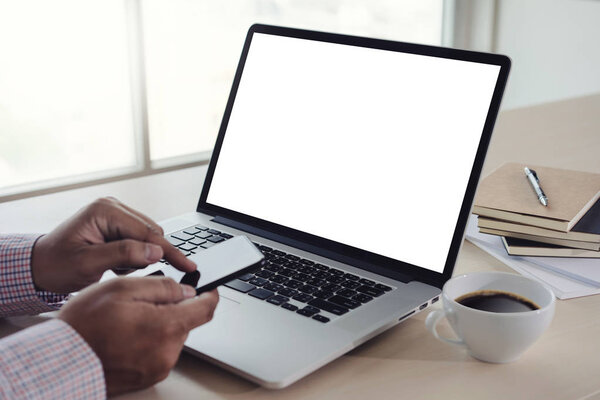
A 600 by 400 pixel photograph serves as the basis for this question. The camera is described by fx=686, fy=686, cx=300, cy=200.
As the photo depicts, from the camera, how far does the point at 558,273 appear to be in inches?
35.8

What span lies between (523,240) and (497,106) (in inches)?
9.6

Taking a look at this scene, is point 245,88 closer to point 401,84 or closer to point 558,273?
point 401,84

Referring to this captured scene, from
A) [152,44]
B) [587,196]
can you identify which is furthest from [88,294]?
[152,44]

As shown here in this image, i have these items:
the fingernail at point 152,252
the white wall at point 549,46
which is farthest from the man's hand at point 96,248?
the white wall at point 549,46

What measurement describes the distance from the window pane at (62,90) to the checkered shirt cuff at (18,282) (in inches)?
92.8

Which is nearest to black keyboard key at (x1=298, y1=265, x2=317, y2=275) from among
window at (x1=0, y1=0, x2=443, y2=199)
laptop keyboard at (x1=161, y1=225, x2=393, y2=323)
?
laptop keyboard at (x1=161, y1=225, x2=393, y2=323)

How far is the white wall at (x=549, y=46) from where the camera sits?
3664 mm

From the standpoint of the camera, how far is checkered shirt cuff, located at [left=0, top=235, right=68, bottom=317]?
30.7 inches

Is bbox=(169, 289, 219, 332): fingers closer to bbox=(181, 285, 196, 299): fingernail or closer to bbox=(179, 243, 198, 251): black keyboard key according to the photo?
A: bbox=(181, 285, 196, 299): fingernail

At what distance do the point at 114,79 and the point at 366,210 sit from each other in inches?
102

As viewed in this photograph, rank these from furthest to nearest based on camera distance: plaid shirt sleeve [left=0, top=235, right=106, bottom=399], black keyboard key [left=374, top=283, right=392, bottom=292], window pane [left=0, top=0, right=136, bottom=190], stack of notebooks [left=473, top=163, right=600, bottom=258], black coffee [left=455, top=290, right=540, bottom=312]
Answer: window pane [left=0, top=0, right=136, bottom=190] < stack of notebooks [left=473, top=163, right=600, bottom=258] < black keyboard key [left=374, top=283, right=392, bottom=292] < black coffee [left=455, top=290, right=540, bottom=312] < plaid shirt sleeve [left=0, top=235, right=106, bottom=399]

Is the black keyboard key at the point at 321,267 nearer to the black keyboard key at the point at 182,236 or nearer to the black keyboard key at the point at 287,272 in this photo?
the black keyboard key at the point at 287,272

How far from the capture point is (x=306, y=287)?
0.82m

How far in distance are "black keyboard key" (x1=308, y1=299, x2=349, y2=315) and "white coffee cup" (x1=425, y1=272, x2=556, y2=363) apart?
93mm
